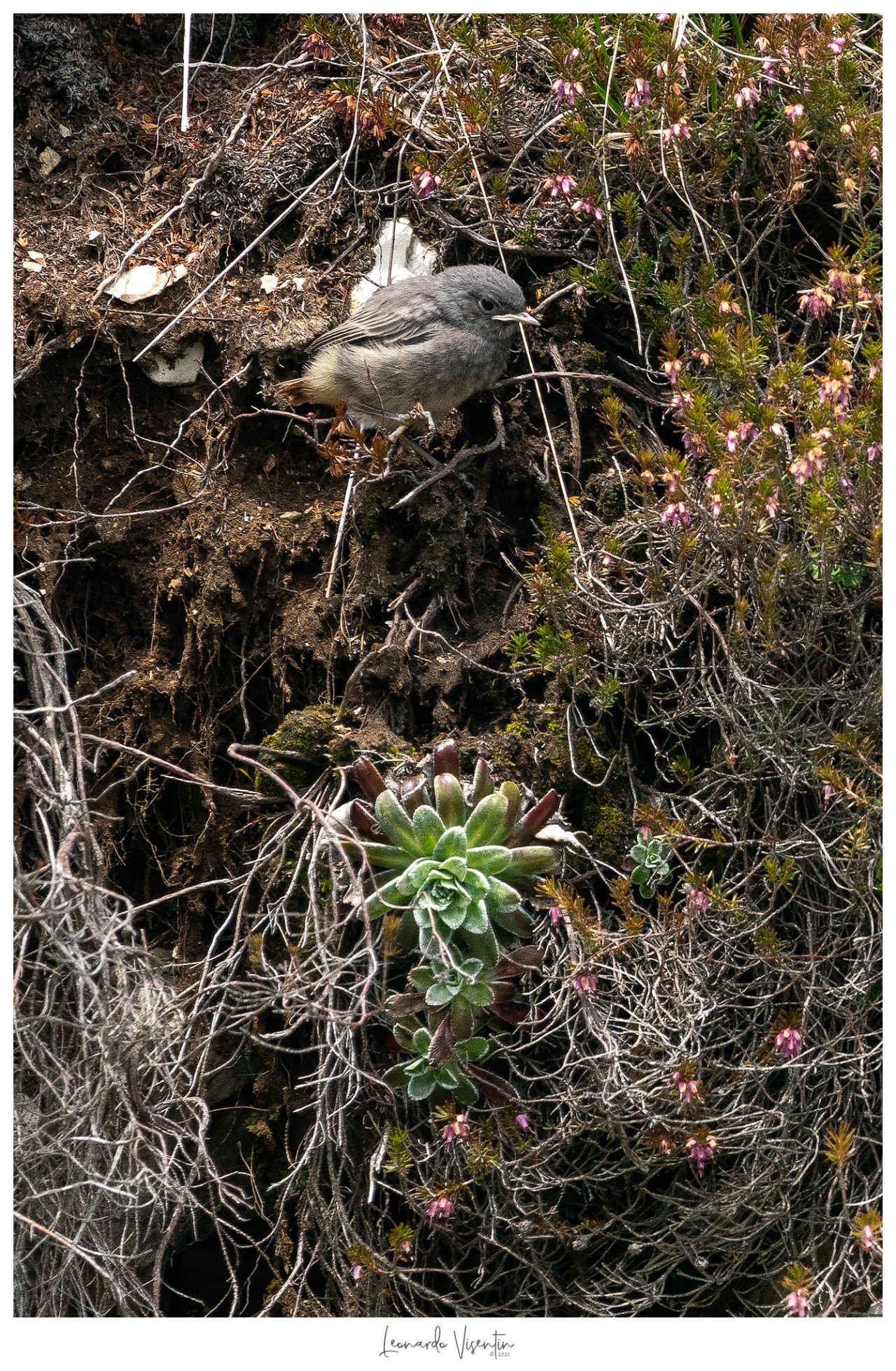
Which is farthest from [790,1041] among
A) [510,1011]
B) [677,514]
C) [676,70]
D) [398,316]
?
[676,70]

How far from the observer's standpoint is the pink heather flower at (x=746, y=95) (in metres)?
3.56

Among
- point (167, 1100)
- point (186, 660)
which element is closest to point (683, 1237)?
point (167, 1100)

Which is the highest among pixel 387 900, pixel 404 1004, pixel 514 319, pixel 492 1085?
pixel 514 319

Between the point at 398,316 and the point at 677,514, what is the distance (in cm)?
129

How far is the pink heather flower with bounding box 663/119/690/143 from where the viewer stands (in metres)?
3.54

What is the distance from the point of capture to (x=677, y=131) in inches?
140

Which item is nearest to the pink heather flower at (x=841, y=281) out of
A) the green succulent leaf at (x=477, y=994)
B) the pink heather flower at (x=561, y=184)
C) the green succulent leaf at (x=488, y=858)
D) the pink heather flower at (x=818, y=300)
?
the pink heather flower at (x=818, y=300)

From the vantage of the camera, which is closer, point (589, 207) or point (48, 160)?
point (589, 207)

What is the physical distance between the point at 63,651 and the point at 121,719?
2.41ft

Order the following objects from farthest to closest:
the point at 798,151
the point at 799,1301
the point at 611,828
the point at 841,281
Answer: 1. the point at 798,151
2. the point at 611,828
3. the point at 841,281
4. the point at 799,1301

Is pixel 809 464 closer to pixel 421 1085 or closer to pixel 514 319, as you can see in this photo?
pixel 514 319

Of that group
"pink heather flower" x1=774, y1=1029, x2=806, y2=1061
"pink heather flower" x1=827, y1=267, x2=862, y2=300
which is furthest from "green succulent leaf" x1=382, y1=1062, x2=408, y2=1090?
"pink heather flower" x1=827, y1=267, x2=862, y2=300

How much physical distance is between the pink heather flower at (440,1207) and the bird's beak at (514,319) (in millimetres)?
2516

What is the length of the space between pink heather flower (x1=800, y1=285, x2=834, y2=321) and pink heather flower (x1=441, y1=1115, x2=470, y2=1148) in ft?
7.51
